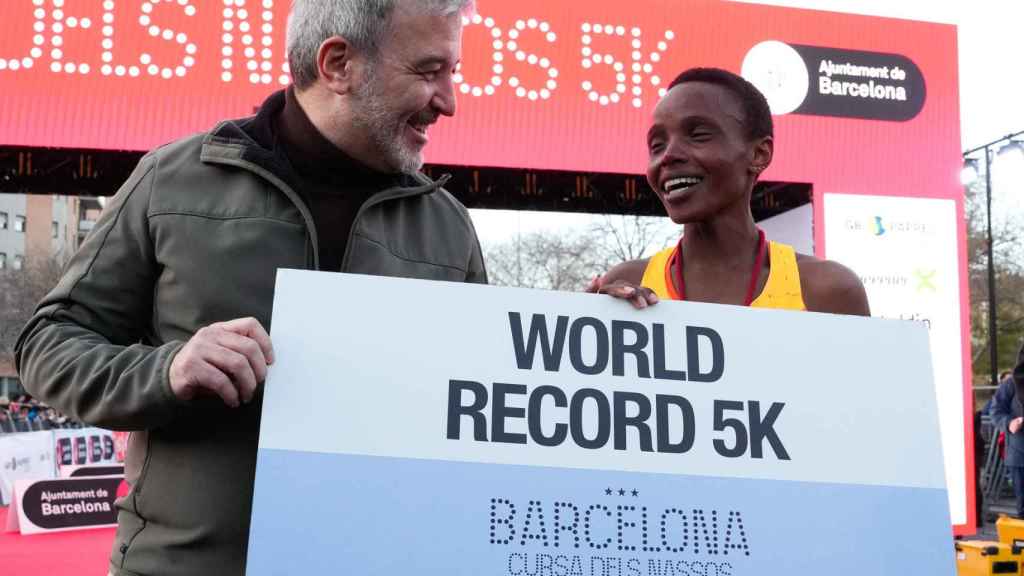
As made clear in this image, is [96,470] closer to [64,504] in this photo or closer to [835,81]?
[64,504]

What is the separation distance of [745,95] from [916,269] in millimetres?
8853

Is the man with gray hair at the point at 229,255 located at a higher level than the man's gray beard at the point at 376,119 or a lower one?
lower

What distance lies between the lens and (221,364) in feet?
4.41

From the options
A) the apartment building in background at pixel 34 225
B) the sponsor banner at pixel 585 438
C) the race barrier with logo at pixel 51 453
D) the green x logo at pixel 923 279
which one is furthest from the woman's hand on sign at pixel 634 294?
the apartment building in background at pixel 34 225

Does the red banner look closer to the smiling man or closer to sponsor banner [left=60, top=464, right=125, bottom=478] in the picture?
sponsor banner [left=60, top=464, right=125, bottom=478]

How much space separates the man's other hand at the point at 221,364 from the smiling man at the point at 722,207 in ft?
2.70

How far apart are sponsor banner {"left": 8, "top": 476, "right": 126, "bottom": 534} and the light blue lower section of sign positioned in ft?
24.3

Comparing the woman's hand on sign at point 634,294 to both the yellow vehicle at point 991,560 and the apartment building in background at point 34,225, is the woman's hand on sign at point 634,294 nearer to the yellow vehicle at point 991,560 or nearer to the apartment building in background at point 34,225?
the yellow vehicle at point 991,560

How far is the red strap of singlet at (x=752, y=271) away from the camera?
→ 6.69 ft

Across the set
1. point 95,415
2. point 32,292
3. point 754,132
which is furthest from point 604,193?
point 32,292

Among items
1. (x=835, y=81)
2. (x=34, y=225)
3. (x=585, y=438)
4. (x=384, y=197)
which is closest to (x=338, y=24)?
(x=384, y=197)

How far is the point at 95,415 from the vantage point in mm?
1441

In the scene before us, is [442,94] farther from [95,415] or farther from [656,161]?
[95,415]

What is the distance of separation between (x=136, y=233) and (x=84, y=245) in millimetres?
98
